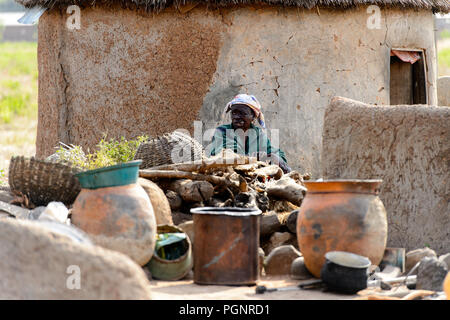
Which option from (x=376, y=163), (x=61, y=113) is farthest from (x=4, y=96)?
(x=376, y=163)

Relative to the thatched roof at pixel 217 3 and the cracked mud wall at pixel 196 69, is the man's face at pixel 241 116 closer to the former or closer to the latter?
the cracked mud wall at pixel 196 69

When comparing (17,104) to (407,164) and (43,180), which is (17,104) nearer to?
(43,180)

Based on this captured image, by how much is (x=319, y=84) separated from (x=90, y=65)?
2.43 m

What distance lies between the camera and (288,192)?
217 inches

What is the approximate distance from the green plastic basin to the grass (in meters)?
3.51

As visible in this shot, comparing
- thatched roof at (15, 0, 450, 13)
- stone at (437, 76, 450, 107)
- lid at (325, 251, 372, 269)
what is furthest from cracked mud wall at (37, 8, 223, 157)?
stone at (437, 76, 450, 107)

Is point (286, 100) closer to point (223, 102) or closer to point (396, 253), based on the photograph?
point (223, 102)

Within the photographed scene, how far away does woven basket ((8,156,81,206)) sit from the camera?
5.02 meters

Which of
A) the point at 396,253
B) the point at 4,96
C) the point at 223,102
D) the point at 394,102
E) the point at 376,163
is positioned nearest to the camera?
the point at 396,253

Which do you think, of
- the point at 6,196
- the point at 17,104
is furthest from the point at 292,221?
the point at 17,104

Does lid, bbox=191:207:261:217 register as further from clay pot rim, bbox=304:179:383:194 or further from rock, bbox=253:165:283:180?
rock, bbox=253:165:283:180

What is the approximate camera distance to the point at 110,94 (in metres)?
7.54

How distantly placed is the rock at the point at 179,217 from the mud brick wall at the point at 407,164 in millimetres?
1121

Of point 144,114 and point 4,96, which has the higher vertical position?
point 4,96
